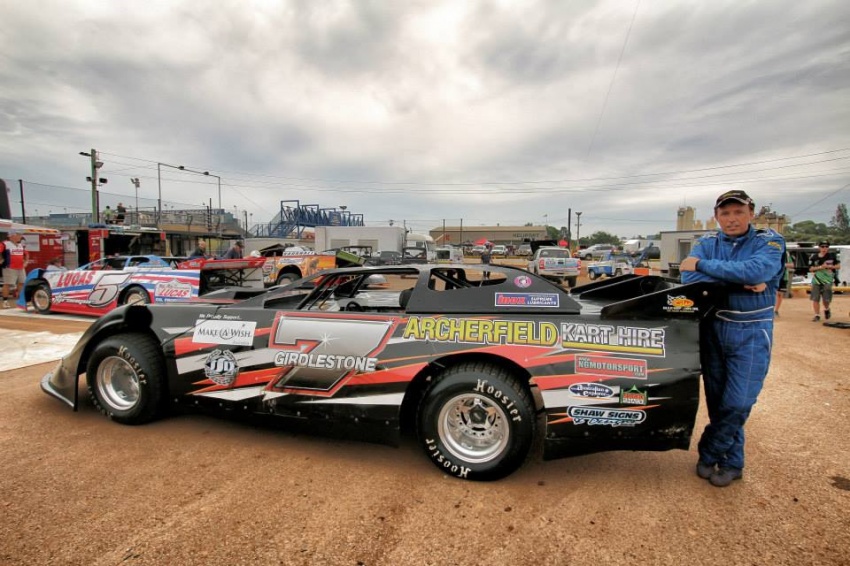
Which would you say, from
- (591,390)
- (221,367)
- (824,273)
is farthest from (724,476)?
(824,273)

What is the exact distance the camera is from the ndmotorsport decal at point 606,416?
222 cm

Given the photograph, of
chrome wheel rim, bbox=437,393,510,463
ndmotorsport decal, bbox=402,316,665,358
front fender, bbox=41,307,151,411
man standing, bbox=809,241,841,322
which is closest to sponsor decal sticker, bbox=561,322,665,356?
ndmotorsport decal, bbox=402,316,665,358

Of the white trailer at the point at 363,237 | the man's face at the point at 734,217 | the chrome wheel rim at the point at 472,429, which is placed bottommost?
the chrome wheel rim at the point at 472,429

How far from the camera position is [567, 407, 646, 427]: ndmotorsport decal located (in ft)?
7.29

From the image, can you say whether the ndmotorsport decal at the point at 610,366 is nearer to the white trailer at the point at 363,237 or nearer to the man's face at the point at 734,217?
the man's face at the point at 734,217

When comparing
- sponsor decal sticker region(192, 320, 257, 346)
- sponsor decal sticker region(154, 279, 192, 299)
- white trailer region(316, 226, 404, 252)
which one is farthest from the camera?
white trailer region(316, 226, 404, 252)

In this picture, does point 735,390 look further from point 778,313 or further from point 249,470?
point 778,313

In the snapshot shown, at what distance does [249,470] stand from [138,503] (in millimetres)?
557

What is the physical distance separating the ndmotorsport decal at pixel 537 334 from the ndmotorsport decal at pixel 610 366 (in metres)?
0.05

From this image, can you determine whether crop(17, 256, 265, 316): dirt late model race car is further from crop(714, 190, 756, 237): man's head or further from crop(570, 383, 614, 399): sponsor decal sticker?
crop(714, 190, 756, 237): man's head

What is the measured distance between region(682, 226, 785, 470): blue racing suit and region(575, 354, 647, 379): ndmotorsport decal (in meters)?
0.57

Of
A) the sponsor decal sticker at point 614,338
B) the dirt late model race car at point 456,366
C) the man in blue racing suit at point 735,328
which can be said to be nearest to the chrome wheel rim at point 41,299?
the dirt late model race car at point 456,366

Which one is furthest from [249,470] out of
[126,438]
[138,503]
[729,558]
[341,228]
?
[341,228]

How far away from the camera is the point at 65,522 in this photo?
6.63 feet
